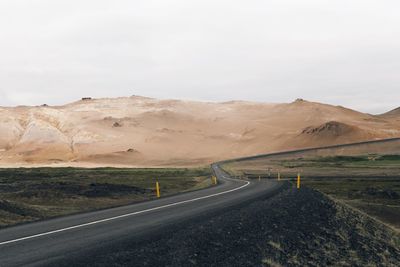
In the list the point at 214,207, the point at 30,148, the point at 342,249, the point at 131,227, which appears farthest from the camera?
the point at 30,148

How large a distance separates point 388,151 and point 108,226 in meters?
156

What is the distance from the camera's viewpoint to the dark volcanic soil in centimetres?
Result: 1209

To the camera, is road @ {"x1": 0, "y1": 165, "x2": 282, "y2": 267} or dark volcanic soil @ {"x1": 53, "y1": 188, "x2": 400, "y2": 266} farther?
dark volcanic soil @ {"x1": 53, "y1": 188, "x2": 400, "y2": 266}

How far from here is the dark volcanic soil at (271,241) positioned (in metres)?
12.1

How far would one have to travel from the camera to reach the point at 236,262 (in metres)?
13.1

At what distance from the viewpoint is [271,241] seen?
631 inches

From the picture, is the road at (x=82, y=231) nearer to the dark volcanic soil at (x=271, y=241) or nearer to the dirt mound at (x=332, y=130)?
the dark volcanic soil at (x=271, y=241)

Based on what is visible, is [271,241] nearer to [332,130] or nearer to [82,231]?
[82,231]

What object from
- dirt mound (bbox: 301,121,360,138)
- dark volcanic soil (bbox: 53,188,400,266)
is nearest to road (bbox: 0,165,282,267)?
dark volcanic soil (bbox: 53,188,400,266)

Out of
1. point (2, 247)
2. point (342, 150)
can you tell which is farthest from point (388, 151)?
point (2, 247)

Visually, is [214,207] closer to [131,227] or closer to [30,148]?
[131,227]

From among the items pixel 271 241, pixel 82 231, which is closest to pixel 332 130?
pixel 271 241

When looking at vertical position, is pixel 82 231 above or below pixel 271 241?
above

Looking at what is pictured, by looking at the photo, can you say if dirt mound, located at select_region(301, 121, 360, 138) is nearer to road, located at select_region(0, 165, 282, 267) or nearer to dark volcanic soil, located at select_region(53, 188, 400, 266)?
dark volcanic soil, located at select_region(53, 188, 400, 266)
